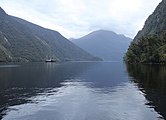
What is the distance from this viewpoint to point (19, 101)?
1833 inches

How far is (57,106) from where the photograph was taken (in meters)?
42.8

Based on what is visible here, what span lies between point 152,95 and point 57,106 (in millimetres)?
20014

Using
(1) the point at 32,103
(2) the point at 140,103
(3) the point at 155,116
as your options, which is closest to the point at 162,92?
(2) the point at 140,103

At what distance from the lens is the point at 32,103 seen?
44781 mm

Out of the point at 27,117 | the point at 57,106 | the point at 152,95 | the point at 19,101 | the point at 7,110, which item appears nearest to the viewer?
the point at 27,117

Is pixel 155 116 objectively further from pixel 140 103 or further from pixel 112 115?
pixel 140 103

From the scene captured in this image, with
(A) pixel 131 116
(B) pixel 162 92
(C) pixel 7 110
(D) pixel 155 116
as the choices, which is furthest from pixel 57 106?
(B) pixel 162 92

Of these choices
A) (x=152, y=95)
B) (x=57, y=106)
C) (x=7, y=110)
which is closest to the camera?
(x=7, y=110)

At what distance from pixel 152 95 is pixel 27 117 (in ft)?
88.4

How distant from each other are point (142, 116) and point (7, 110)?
1879 cm

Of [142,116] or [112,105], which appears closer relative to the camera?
[142,116]

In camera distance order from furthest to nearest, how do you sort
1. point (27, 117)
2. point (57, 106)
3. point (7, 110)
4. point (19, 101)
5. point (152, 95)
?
1. point (152, 95)
2. point (19, 101)
3. point (57, 106)
4. point (7, 110)
5. point (27, 117)

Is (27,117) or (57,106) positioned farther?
(57,106)

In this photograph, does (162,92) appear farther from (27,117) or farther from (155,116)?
(27,117)
